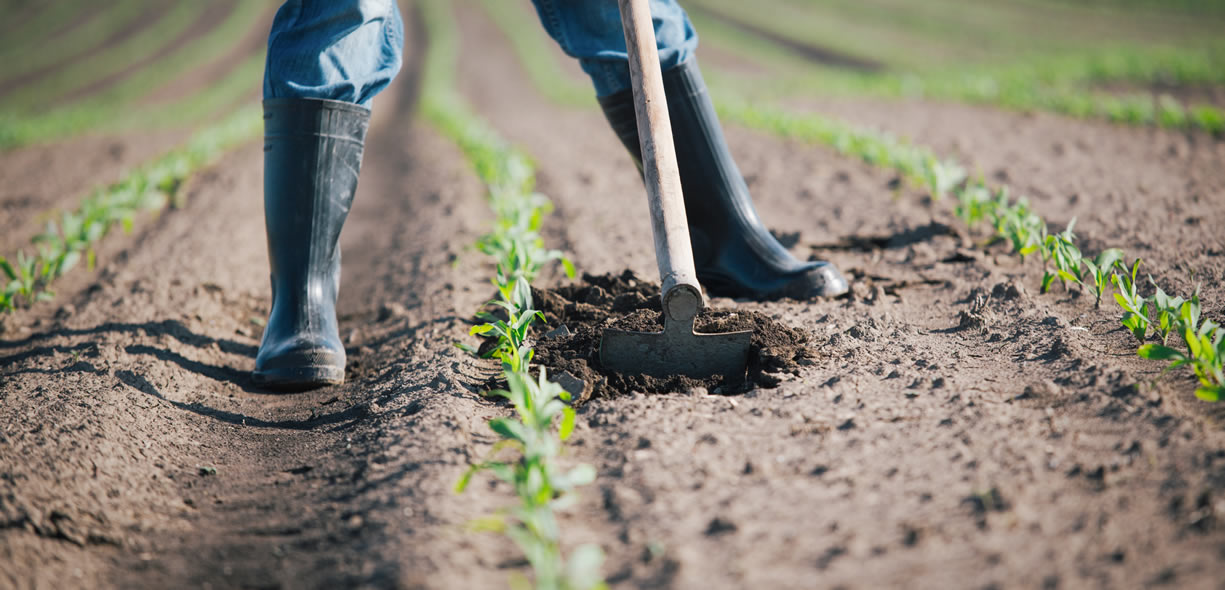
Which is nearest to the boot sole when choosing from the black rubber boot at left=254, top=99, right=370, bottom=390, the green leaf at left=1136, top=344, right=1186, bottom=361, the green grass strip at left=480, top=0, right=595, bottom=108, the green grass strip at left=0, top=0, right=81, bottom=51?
the black rubber boot at left=254, top=99, right=370, bottom=390

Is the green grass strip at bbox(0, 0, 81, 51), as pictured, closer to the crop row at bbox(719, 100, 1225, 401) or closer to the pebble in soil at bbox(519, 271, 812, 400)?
the crop row at bbox(719, 100, 1225, 401)

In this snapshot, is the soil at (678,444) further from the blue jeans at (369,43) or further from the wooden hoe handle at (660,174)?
the blue jeans at (369,43)

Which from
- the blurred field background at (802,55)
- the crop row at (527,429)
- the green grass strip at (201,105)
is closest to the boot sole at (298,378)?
the crop row at (527,429)

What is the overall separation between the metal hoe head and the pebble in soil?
0.09ft

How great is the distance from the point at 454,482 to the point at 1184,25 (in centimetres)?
2305

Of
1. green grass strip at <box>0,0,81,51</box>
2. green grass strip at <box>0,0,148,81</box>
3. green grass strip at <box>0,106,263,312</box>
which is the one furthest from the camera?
green grass strip at <box>0,0,81,51</box>

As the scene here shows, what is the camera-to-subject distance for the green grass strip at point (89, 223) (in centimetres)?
288

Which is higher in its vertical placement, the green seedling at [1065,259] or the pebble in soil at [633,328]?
the green seedling at [1065,259]

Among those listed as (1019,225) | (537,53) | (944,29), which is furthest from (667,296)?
(944,29)

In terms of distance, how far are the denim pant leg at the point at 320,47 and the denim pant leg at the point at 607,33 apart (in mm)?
503

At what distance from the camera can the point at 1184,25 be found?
18.7 m

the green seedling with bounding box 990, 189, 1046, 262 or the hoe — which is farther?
the green seedling with bounding box 990, 189, 1046, 262

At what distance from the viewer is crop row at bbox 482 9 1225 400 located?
4.95 ft

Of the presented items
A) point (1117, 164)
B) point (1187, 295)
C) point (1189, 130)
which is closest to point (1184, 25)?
point (1189, 130)
